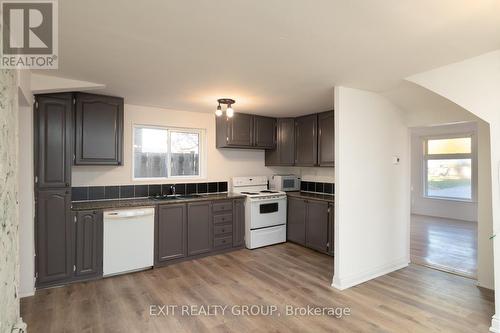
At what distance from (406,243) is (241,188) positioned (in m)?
2.76

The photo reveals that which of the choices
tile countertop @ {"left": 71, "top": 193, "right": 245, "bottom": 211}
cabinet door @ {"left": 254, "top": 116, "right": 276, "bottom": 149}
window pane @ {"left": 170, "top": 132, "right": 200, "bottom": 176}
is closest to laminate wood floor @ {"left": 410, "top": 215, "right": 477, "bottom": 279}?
cabinet door @ {"left": 254, "top": 116, "right": 276, "bottom": 149}

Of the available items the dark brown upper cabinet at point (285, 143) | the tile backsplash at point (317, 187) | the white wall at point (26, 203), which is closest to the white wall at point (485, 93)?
the tile backsplash at point (317, 187)

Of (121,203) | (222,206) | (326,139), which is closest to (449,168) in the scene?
(326,139)

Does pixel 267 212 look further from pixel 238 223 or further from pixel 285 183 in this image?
pixel 285 183

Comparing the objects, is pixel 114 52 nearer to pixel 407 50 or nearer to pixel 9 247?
pixel 9 247

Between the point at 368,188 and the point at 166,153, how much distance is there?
317 centimetres

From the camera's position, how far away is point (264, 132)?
505 centimetres

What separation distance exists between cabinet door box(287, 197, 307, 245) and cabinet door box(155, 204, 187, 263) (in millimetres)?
1937

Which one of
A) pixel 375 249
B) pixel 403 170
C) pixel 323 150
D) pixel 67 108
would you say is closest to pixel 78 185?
pixel 67 108

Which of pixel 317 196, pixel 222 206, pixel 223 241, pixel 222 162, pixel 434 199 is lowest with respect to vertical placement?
pixel 223 241

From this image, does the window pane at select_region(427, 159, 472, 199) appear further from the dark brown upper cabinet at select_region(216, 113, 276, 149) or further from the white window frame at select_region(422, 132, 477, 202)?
the dark brown upper cabinet at select_region(216, 113, 276, 149)

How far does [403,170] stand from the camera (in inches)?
148

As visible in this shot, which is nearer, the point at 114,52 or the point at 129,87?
the point at 114,52

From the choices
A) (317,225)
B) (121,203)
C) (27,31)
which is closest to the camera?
(27,31)
